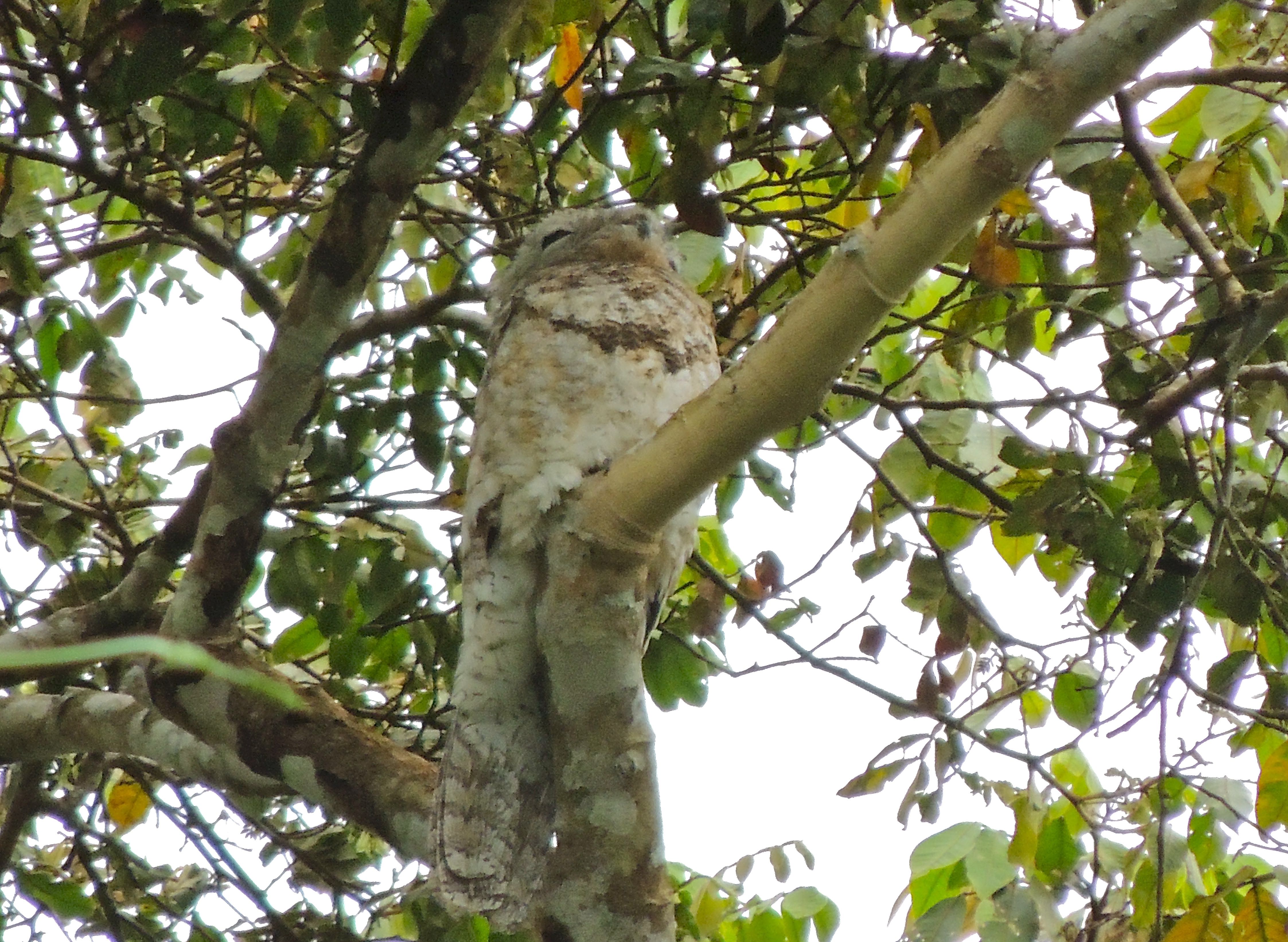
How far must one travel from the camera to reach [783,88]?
1.80 metres

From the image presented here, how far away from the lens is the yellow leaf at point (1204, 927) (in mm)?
1748

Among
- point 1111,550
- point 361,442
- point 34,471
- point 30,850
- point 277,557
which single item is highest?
point 34,471

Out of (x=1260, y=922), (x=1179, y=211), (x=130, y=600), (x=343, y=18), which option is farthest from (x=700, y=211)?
(x=130, y=600)

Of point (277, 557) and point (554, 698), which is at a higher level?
point (277, 557)

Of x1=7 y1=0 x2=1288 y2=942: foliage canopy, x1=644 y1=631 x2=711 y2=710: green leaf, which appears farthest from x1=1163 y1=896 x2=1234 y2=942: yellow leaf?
x1=644 y1=631 x2=711 y2=710: green leaf

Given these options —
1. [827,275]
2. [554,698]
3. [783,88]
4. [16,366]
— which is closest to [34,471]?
[16,366]

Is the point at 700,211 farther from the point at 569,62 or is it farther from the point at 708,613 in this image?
the point at 708,613

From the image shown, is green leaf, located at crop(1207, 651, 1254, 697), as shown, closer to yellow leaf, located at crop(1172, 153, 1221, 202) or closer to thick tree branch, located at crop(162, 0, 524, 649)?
yellow leaf, located at crop(1172, 153, 1221, 202)

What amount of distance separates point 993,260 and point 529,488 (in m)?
0.91

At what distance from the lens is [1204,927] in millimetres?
1754

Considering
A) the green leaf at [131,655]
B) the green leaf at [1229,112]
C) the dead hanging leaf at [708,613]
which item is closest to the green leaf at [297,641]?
the dead hanging leaf at [708,613]

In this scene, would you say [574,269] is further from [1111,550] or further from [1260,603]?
[1260,603]

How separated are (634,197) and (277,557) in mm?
1259

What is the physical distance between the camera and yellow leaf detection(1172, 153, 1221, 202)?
1.83m
